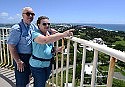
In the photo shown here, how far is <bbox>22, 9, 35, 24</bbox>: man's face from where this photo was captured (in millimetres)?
2477

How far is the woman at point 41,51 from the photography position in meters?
2.21

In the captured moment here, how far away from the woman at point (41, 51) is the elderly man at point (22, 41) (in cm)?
17

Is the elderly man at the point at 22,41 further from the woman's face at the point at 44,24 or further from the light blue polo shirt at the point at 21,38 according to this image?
the woman's face at the point at 44,24

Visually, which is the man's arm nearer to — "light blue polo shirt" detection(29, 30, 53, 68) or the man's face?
"light blue polo shirt" detection(29, 30, 53, 68)

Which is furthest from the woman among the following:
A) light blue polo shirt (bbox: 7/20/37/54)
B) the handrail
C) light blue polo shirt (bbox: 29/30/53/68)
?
the handrail

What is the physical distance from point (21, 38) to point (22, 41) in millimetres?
39

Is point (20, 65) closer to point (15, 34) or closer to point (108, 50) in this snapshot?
point (15, 34)

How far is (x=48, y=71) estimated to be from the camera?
251 cm

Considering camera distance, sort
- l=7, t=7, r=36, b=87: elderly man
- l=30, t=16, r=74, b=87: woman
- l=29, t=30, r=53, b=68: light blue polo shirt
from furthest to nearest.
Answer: l=7, t=7, r=36, b=87: elderly man, l=29, t=30, r=53, b=68: light blue polo shirt, l=30, t=16, r=74, b=87: woman

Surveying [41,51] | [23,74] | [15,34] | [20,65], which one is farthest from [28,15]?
[23,74]

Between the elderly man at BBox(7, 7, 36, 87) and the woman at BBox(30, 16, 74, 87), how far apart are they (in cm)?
17

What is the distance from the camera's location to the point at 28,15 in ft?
8.19

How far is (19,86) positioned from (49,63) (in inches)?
22.4

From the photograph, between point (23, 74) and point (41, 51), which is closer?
point (41, 51)
